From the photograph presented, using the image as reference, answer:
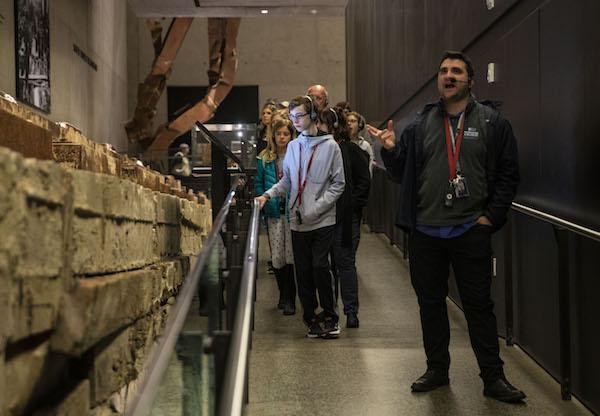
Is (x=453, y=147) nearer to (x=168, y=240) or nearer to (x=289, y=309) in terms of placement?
(x=168, y=240)

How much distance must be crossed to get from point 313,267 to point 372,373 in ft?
2.62

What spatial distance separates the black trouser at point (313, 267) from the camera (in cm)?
443

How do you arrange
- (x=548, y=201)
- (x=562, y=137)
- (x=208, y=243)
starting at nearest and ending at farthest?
1. (x=208, y=243)
2. (x=562, y=137)
3. (x=548, y=201)

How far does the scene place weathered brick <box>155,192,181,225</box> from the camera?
4113 mm

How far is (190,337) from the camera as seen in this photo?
1404 millimetres

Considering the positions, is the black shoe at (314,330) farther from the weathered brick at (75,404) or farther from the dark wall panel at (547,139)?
the weathered brick at (75,404)

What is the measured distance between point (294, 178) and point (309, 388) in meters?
1.32

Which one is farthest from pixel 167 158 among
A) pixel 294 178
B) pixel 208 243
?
pixel 208 243

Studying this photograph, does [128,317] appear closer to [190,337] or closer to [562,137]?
[190,337]

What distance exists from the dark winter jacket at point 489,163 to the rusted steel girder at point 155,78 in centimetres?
1477

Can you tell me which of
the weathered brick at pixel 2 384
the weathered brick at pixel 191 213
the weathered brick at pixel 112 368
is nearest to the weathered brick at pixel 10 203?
the weathered brick at pixel 2 384

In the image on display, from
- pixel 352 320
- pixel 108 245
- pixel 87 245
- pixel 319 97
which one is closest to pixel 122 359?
pixel 108 245

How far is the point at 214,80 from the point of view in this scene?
1836cm

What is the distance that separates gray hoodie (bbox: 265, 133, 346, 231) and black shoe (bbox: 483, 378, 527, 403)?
55.5 inches
